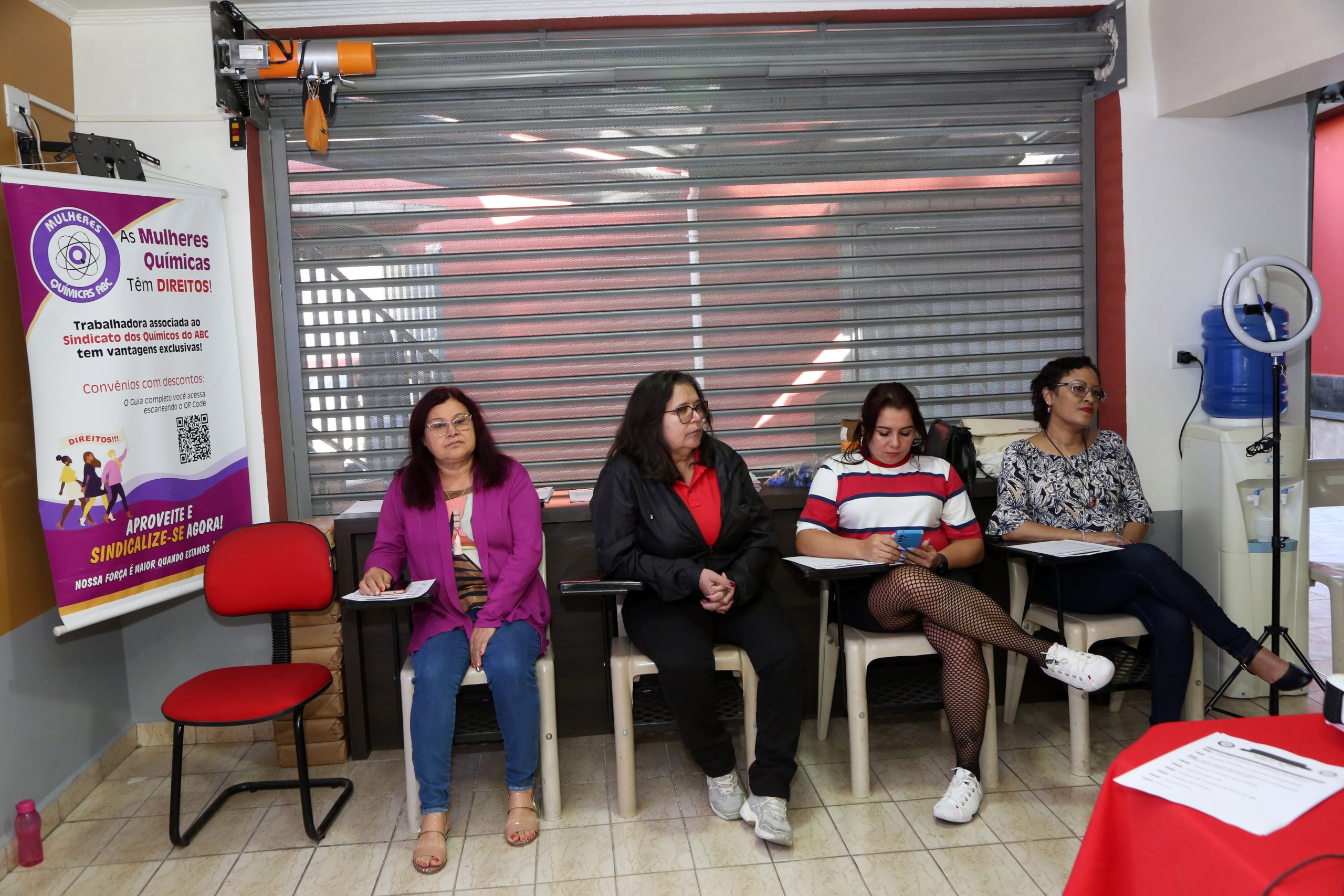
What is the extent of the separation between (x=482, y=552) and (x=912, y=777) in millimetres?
1579

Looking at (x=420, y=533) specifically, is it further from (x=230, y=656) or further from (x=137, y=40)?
(x=137, y=40)

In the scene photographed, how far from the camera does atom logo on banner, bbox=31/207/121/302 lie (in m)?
2.96

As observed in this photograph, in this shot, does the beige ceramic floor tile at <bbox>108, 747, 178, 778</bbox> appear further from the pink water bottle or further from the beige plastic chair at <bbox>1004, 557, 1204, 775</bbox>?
the beige plastic chair at <bbox>1004, 557, 1204, 775</bbox>

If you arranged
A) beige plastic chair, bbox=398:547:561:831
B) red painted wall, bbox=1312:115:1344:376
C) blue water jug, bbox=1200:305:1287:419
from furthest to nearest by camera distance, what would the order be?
red painted wall, bbox=1312:115:1344:376
blue water jug, bbox=1200:305:1287:419
beige plastic chair, bbox=398:547:561:831

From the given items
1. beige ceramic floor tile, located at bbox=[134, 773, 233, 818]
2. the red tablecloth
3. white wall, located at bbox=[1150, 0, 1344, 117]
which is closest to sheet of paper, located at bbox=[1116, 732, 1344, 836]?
the red tablecloth

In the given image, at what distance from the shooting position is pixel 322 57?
343cm

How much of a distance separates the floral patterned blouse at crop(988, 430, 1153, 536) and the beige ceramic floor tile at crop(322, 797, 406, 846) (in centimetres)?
220

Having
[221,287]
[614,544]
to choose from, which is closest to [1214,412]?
[614,544]

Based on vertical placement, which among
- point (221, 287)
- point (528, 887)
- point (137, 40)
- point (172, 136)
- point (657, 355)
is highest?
point (137, 40)

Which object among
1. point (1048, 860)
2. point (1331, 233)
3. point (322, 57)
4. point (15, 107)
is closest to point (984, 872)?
point (1048, 860)

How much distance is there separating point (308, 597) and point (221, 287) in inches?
49.2

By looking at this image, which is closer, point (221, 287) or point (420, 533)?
Result: point (420, 533)

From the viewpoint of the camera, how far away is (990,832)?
8.94 feet

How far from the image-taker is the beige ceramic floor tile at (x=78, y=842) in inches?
111
